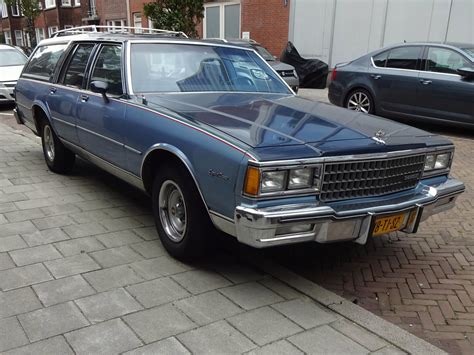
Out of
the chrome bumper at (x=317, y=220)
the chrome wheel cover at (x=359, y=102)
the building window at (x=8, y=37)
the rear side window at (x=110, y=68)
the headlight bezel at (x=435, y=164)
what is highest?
the rear side window at (x=110, y=68)

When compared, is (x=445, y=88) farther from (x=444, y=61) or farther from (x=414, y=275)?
(x=414, y=275)

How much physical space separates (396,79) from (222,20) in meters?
12.3

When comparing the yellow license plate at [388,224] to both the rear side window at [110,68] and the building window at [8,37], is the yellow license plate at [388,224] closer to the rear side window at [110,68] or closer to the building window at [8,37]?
the rear side window at [110,68]

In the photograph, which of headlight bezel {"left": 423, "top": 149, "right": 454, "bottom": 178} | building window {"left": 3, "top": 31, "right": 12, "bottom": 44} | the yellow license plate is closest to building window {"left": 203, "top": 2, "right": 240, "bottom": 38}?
headlight bezel {"left": 423, "top": 149, "right": 454, "bottom": 178}

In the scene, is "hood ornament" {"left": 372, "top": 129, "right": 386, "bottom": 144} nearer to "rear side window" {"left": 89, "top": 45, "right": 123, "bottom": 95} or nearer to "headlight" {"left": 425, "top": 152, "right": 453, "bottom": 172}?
"headlight" {"left": 425, "top": 152, "right": 453, "bottom": 172}

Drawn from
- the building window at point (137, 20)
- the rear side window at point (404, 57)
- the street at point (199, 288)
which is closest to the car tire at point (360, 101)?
the rear side window at point (404, 57)

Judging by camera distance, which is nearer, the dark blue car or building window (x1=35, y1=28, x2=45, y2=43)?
the dark blue car

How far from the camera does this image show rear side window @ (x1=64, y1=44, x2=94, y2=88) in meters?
5.05

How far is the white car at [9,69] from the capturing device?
1145 cm

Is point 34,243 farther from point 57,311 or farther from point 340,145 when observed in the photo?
point 340,145

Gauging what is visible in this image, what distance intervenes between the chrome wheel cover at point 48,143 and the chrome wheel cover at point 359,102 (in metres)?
5.84

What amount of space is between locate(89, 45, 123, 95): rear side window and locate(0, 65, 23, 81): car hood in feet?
26.2

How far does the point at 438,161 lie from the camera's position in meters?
3.70

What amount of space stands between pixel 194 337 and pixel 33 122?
460 centimetres
